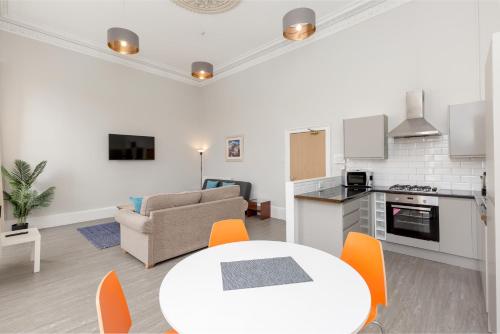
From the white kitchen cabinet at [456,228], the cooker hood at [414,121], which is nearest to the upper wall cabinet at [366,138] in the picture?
the cooker hood at [414,121]

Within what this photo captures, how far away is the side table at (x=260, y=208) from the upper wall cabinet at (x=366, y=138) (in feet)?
7.23

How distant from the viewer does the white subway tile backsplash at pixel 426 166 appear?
3195 millimetres

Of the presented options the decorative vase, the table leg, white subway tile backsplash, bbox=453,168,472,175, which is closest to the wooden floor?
the table leg

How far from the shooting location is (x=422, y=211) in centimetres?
308

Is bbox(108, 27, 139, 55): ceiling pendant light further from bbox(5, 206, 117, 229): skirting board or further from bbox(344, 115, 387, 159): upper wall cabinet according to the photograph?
bbox(5, 206, 117, 229): skirting board

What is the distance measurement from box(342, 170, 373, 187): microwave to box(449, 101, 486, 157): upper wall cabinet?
1.11 m

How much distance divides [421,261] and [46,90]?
7159 mm

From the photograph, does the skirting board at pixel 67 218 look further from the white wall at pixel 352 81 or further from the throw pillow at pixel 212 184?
the white wall at pixel 352 81

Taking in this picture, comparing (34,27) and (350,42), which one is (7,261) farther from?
(350,42)

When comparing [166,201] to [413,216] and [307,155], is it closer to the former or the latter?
A: [307,155]

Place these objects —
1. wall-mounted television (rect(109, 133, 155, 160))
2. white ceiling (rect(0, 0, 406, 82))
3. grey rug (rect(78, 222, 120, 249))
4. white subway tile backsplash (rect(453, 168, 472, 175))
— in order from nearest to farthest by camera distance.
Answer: white subway tile backsplash (rect(453, 168, 472, 175)) → grey rug (rect(78, 222, 120, 249)) → white ceiling (rect(0, 0, 406, 82)) → wall-mounted television (rect(109, 133, 155, 160))

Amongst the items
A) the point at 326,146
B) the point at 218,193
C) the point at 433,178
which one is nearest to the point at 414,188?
the point at 433,178

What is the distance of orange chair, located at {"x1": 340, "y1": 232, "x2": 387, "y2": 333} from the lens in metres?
1.39

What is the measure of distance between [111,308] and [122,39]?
294 cm
